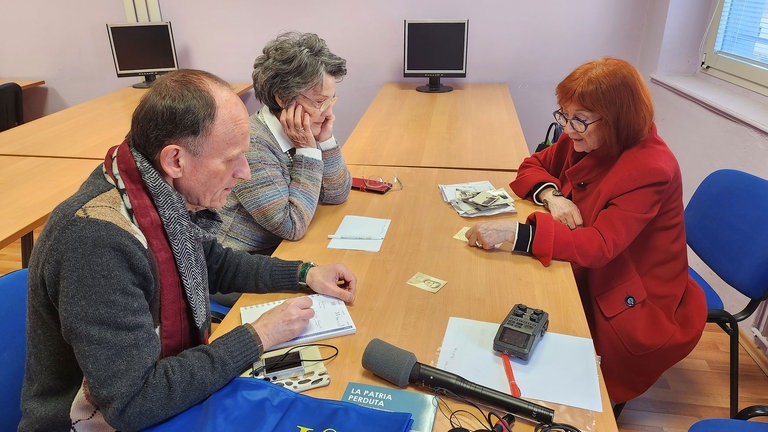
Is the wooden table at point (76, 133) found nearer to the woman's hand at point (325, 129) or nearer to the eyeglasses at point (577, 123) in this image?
the woman's hand at point (325, 129)

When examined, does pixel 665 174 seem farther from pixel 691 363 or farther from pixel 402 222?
pixel 691 363

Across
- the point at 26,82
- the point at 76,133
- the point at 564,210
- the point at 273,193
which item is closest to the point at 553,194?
the point at 564,210

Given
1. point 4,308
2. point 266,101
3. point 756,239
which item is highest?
point 266,101

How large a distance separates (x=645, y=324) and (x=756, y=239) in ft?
1.63

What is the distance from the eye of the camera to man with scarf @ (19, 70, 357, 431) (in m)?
0.84

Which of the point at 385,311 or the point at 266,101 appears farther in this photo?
the point at 266,101

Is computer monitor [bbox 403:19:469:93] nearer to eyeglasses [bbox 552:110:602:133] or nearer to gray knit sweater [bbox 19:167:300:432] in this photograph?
eyeglasses [bbox 552:110:602:133]

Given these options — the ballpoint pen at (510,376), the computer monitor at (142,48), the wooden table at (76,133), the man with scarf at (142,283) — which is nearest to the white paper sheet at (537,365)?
the ballpoint pen at (510,376)

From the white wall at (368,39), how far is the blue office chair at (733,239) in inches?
48.4

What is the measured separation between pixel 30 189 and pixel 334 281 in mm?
1498

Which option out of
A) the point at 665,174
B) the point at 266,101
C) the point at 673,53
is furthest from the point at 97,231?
the point at 673,53

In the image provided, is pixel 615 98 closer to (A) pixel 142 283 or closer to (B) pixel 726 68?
(A) pixel 142 283

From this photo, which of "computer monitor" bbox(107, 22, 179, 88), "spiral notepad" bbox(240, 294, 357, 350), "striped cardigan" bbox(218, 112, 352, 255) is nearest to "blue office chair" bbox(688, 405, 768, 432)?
"spiral notepad" bbox(240, 294, 357, 350)

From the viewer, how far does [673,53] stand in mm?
3102
